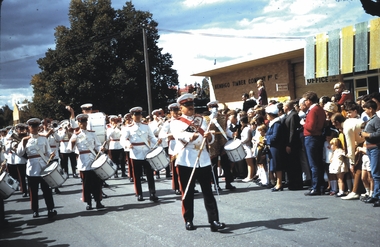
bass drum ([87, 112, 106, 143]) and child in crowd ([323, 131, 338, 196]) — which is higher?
bass drum ([87, 112, 106, 143])

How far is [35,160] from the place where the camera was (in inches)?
369

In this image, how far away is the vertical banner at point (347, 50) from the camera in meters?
16.3

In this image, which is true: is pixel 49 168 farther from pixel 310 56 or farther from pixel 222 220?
pixel 310 56

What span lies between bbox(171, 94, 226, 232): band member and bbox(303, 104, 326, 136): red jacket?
304 centimetres

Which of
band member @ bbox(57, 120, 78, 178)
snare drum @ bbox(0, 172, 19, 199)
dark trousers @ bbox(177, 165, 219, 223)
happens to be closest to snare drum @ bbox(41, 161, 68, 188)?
snare drum @ bbox(0, 172, 19, 199)

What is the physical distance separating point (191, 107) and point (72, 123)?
15.0 ft

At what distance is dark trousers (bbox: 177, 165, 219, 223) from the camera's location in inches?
269

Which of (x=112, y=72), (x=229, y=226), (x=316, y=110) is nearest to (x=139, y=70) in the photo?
(x=112, y=72)

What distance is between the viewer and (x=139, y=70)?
32.8 meters

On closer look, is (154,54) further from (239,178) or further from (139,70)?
(239,178)

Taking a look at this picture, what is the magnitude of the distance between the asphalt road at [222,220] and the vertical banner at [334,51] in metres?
9.04

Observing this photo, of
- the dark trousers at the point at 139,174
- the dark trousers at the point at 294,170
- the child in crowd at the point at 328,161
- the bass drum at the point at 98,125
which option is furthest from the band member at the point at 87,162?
the child in crowd at the point at 328,161

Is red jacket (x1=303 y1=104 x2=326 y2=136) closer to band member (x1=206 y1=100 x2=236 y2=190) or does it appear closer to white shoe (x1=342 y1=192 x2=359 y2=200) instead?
white shoe (x1=342 y1=192 x2=359 y2=200)

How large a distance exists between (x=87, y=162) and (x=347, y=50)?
11.7m
